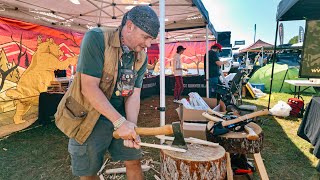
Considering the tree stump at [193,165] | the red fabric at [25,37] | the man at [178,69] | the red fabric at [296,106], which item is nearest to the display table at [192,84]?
the man at [178,69]

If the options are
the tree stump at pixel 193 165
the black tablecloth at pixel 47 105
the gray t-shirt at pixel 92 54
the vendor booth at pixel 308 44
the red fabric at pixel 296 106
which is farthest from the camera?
the red fabric at pixel 296 106

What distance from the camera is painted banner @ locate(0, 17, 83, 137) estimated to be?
19.0 ft

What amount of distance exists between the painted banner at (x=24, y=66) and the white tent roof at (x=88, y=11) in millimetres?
305

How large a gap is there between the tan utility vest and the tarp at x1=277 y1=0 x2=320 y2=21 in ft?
19.5

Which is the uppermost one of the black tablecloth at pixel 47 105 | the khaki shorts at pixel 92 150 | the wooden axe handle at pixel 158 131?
the wooden axe handle at pixel 158 131

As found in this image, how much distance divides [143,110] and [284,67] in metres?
9.12

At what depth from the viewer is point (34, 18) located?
6582 millimetres

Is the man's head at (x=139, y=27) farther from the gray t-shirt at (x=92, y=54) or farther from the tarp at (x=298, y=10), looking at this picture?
the tarp at (x=298, y=10)

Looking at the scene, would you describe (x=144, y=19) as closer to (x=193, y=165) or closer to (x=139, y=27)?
(x=139, y=27)

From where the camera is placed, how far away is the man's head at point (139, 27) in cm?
178

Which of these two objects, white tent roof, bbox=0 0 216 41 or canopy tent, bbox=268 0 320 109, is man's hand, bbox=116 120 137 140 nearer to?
white tent roof, bbox=0 0 216 41

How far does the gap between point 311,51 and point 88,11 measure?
669 cm

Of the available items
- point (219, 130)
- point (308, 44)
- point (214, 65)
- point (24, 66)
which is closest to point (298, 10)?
point (308, 44)

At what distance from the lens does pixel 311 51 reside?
5.78 metres
